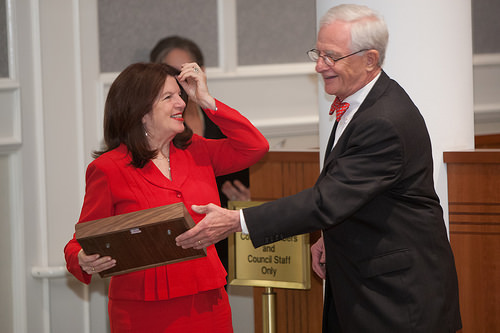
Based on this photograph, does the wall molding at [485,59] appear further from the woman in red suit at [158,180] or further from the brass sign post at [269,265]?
the woman in red suit at [158,180]

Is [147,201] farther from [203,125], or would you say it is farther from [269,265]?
[203,125]

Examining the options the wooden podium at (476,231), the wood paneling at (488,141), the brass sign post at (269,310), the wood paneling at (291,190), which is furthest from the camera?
the wood paneling at (488,141)

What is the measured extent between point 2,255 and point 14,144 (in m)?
0.68

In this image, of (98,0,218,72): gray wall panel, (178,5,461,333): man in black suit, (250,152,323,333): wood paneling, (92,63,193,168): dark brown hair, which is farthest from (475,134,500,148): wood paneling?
(92,63,193,168): dark brown hair

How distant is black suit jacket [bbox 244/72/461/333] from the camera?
2.40 m

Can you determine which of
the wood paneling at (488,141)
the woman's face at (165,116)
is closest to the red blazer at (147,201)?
the woman's face at (165,116)

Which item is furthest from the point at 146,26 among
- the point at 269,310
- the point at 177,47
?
the point at 269,310

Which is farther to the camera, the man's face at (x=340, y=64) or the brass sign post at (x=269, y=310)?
the brass sign post at (x=269, y=310)

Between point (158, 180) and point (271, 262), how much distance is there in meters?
0.98

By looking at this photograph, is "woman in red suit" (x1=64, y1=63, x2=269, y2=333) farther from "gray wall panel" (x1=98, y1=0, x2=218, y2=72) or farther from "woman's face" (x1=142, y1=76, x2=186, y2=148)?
"gray wall panel" (x1=98, y1=0, x2=218, y2=72)

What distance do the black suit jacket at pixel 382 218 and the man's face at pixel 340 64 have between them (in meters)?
0.08

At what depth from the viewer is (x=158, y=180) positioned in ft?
9.05

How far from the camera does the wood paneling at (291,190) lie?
12.5 ft

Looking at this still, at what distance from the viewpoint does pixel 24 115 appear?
4.43m
